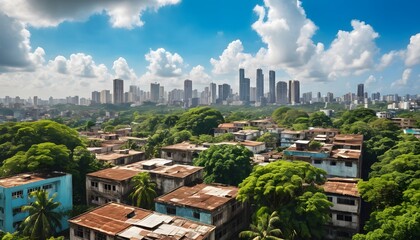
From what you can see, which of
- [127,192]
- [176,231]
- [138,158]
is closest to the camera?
[176,231]

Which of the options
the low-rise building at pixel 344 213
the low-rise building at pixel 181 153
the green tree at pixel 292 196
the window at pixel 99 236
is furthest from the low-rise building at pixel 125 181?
the low-rise building at pixel 344 213

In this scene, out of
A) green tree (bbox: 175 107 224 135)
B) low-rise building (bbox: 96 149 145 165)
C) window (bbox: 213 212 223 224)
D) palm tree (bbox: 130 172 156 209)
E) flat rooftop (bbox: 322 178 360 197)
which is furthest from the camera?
green tree (bbox: 175 107 224 135)

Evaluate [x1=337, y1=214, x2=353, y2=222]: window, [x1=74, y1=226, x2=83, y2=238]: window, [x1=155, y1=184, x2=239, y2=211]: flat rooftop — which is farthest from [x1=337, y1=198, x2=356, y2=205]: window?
[x1=74, y1=226, x2=83, y2=238]: window

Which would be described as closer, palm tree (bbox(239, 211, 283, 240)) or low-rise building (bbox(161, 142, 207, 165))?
palm tree (bbox(239, 211, 283, 240))

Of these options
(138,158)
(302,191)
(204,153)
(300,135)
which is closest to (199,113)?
(300,135)

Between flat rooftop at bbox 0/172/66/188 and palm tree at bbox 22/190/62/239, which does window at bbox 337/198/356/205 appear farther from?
flat rooftop at bbox 0/172/66/188

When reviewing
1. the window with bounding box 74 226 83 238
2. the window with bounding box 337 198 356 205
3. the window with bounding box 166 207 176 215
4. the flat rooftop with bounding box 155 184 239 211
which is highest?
the flat rooftop with bounding box 155 184 239 211

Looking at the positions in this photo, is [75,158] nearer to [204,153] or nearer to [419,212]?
[204,153]
